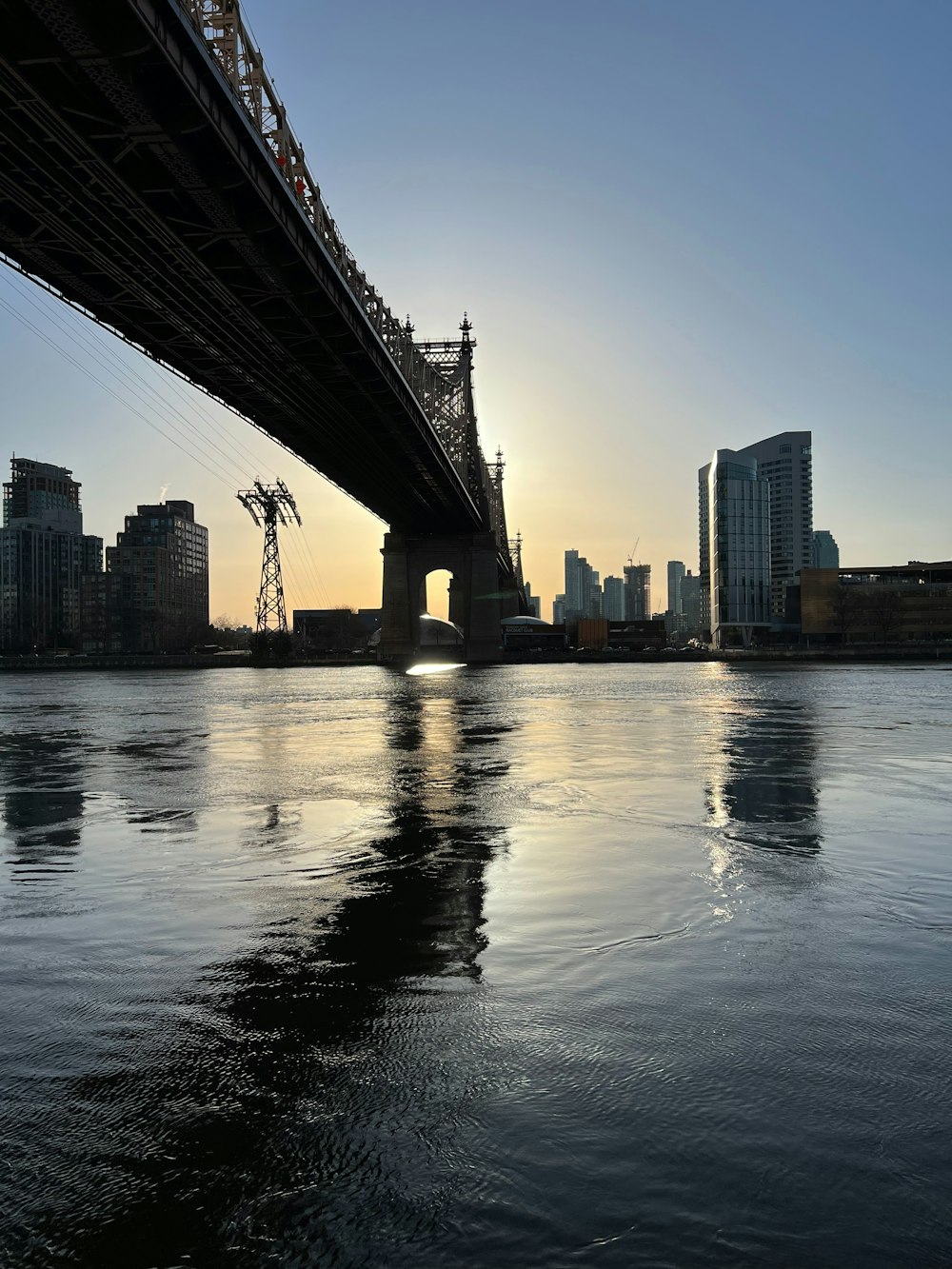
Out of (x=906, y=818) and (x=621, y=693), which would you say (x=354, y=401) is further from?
(x=906, y=818)

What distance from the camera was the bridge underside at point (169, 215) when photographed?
73.2 feet

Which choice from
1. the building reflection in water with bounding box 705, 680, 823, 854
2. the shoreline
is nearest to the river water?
the building reflection in water with bounding box 705, 680, 823, 854

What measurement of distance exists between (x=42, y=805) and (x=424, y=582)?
98.9 metres

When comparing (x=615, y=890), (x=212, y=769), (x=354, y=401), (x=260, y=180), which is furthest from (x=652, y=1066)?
(x=354, y=401)

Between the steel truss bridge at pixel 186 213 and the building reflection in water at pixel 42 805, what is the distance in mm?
15986

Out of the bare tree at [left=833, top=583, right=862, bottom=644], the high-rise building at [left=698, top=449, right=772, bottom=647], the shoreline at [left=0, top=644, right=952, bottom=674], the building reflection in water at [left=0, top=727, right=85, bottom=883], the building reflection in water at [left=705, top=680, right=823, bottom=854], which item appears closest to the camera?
the building reflection in water at [left=0, top=727, right=85, bottom=883]

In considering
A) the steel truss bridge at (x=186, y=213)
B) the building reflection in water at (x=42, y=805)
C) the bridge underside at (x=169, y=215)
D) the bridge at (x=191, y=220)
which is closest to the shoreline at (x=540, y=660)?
the bridge at (x=191, y=220)

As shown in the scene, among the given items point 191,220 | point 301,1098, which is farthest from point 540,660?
point 301,1098

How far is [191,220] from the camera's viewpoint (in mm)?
31516

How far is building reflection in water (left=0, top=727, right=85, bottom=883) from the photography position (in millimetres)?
8773

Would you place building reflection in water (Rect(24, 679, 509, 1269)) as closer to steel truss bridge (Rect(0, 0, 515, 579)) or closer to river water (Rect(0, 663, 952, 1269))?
river water (Rect(0, 663, 952, 1269))

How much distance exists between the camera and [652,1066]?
12.9ft

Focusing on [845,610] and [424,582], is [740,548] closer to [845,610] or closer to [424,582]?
[845,610]

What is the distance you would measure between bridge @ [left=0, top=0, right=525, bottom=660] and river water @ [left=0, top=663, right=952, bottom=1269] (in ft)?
67.1
